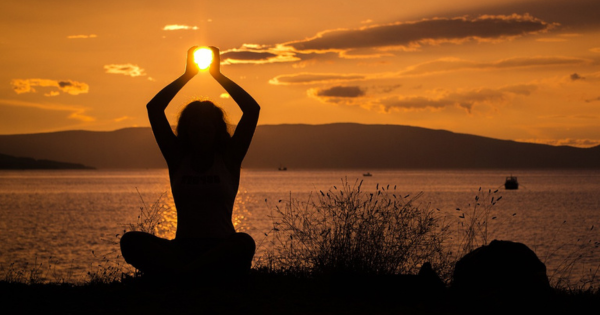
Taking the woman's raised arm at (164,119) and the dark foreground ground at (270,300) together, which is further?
the woman's raised arm at (164,119)

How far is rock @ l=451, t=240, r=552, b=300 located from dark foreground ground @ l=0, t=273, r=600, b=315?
9 cm

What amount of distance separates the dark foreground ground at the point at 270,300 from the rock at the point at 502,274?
0.09 m

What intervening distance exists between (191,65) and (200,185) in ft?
4.32

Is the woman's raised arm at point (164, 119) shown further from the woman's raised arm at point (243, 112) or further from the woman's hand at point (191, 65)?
the woman's raised arm at point (243, 112)

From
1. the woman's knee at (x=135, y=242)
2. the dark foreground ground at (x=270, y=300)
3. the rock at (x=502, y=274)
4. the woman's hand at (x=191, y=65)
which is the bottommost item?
the dark foreground ground at (x=270, y=300)

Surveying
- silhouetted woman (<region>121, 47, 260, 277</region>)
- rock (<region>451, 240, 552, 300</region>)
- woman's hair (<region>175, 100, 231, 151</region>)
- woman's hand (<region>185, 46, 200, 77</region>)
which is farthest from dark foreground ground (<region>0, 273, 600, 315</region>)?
woman's hand (<region>185, 46, 200, 77</region>)

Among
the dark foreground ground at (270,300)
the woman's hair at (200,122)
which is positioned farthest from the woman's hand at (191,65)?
the dark foreground ground at (270,300)

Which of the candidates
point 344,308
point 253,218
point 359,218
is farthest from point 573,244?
point 344,308

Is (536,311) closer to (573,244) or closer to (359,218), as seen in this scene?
(359,218)

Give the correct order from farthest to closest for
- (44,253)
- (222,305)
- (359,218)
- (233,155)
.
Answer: (44,253), (359,218), (233,155), (222,305)

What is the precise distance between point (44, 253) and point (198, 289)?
20.0m

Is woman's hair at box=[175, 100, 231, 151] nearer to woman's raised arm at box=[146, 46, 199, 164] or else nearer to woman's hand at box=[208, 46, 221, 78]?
woman's raised arm at box=[146, 46, 199, 164]

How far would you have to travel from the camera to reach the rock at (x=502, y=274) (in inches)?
239

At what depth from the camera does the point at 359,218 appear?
846 cm
